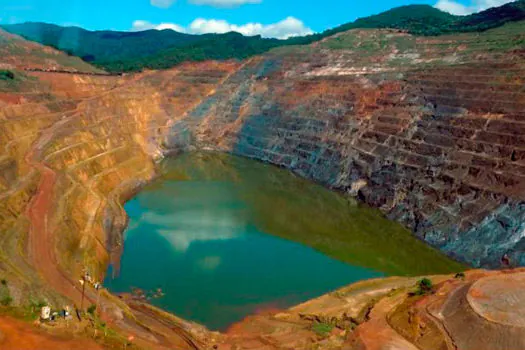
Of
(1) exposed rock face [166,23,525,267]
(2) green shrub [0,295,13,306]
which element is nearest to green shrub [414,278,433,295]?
(1) exposed rock face [166,23,525,267]

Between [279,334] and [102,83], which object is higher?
[102,83]

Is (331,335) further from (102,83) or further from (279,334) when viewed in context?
(102,83)

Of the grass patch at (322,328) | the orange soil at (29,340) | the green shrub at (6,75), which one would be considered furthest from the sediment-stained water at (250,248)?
the green shrub at (6,75)

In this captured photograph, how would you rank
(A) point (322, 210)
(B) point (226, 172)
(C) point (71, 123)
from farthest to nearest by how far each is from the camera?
(B) point (226, 172)
(C) point (71, 123)
(A) point (322, 210)

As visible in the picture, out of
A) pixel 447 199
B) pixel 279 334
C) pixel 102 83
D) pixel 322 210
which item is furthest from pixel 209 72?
pixel 279 334

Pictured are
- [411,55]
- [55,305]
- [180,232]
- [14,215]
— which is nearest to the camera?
[55,305]

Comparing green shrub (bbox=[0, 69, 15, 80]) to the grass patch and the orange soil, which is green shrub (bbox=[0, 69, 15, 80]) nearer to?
the orange soil
